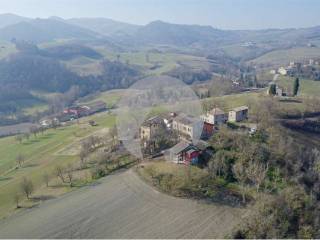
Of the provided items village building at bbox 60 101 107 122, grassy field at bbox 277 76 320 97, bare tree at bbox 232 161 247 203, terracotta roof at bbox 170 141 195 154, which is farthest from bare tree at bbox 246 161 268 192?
village building at bbox 60 101 107 122

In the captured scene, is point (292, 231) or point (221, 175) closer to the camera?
point (292, 231)

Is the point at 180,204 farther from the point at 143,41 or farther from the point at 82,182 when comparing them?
the point at 143,41

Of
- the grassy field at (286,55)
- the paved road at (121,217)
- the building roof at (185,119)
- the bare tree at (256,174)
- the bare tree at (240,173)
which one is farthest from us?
the grassy field at (286,55)

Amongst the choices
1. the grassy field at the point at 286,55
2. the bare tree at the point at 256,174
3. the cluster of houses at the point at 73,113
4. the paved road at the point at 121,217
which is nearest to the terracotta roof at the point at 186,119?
the bare tree at the point at 256,174

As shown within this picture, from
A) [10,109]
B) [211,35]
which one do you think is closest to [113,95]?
[10,109]

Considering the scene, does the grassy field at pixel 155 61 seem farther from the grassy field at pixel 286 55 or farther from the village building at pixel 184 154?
the village building at pixel 184 154

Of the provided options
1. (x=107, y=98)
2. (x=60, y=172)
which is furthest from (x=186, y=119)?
(x=107, y=98)

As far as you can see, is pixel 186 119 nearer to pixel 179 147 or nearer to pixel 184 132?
pixel 184 132
